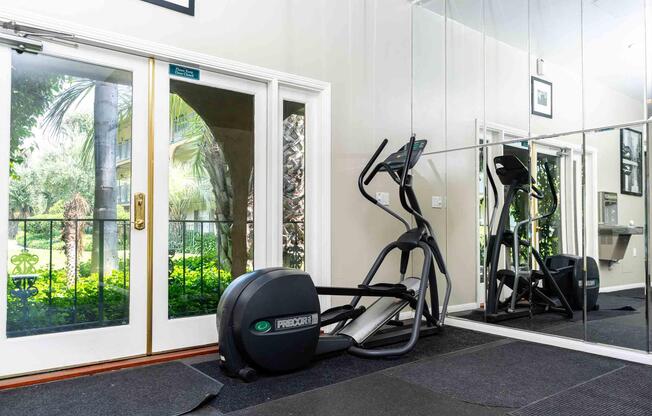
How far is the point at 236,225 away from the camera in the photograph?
3680 millimetres

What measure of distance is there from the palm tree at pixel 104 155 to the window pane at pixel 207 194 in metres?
0.38

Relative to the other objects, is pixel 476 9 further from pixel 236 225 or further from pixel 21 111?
pixel 21 111

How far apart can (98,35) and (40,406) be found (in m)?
2.20

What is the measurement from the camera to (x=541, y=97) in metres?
3.82

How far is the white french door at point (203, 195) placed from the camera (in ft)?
10.9

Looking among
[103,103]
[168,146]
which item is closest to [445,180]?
[168,146]

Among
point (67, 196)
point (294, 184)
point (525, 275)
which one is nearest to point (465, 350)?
point (525, 275)

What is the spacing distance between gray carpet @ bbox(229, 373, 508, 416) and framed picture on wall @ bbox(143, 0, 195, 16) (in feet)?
8.87

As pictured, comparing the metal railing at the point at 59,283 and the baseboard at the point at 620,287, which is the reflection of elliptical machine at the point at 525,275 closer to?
the baseboard at the point at 620,287

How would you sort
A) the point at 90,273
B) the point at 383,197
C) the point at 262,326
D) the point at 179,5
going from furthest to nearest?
1. the point at 383,197
2. the point at 179,5
3. the point at 90,273
4. the point at 262,326

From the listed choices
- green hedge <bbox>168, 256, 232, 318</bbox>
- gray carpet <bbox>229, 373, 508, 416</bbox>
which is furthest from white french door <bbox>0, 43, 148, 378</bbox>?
gray carpet <bbox>229, 373, 508, 416</bbox>

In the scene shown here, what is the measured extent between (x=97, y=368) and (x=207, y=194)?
54.6 inches

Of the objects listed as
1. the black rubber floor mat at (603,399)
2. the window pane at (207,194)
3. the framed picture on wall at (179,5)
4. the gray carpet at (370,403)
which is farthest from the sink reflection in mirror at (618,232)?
the framed picture on wall at (179,5)

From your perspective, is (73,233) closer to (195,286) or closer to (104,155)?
(104,155)
